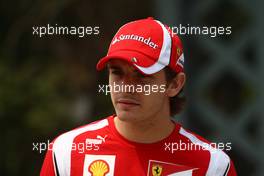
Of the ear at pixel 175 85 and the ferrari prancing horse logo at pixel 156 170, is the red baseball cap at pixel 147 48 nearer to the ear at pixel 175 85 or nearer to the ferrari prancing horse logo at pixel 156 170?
the ear at pixel 175 85

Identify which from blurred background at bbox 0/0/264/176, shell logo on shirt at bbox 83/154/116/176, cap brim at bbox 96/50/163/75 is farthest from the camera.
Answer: blurred background at bbox 0/0/264/176

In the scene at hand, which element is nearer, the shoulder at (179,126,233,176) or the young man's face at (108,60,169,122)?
the young man's face at (108,60,169,122)

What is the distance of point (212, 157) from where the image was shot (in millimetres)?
3277

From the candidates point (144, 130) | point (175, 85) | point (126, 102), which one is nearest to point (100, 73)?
point (175, 85)

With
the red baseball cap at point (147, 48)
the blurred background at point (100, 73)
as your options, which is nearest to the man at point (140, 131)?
the red baseball cap at point (147, 48)

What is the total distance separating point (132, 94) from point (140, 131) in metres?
0.18

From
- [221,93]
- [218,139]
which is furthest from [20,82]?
[218,139]

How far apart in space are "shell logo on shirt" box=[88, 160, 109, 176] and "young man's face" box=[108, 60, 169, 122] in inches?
8.5

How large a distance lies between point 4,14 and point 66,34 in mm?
616

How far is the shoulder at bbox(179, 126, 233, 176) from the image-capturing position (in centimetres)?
325

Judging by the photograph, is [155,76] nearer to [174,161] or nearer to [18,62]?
[174,161]

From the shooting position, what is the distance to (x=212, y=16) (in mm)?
5273

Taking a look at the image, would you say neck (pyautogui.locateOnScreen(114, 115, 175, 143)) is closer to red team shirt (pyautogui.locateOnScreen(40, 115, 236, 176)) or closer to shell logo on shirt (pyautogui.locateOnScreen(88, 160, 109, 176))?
red team shirt (pyautogui.locateOnScreen(40, 115, 236, 176))

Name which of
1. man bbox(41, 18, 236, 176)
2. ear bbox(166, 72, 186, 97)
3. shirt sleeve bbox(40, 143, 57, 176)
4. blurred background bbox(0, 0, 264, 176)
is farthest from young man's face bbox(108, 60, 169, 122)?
blurred background bbox(0, 0, 264, 176)
